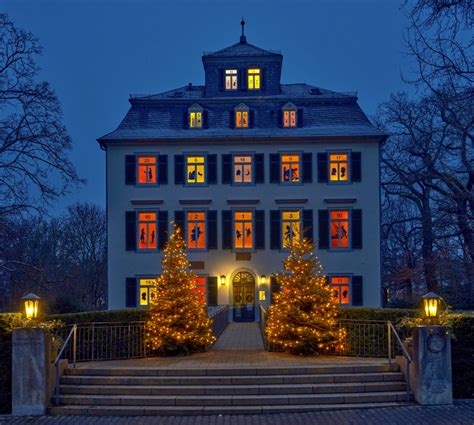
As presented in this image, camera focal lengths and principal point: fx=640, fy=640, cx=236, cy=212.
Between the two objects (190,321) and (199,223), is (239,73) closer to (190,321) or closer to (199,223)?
(199,223)

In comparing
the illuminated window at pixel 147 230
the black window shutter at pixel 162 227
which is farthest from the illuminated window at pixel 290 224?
the illuminated window at pixel 147 230

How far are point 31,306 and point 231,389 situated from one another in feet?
14.4

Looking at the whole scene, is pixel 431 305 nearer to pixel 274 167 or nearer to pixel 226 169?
pixel 274 167

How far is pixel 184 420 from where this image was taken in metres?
11.8

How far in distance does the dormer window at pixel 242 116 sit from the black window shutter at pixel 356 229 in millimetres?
7084

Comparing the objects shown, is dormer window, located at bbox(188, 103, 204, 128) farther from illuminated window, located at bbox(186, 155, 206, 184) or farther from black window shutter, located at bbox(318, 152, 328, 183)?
black window shutter, located at bbox(318, 152, 328, 183)

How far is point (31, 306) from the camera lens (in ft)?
42.8

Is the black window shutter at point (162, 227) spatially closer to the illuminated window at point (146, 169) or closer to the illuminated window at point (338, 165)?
the illuminated window at point (146, 169)

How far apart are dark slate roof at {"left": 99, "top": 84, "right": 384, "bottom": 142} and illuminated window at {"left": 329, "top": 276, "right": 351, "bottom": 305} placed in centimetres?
705

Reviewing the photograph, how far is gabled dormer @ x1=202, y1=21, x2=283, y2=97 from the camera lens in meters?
34.7

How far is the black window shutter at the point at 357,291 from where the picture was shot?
30.8 m

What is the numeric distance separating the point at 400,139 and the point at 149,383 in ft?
76.9

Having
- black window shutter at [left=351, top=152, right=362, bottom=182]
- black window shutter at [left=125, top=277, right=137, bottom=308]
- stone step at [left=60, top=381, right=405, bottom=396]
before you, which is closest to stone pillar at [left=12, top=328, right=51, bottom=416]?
stone step at [left=60, top=381, right=405, bottom=396]

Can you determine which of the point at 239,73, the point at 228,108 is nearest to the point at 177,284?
the point at 228,108
